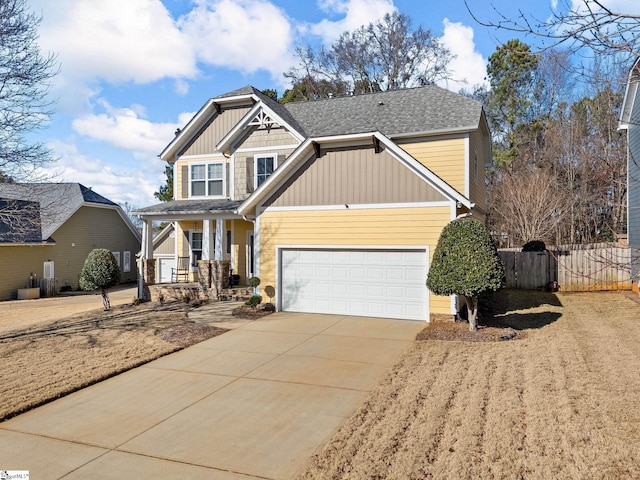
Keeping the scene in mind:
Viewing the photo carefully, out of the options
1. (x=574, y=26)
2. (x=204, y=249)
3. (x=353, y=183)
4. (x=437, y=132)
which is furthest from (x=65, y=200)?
(x=574, y=26)

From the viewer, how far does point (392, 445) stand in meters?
4.90

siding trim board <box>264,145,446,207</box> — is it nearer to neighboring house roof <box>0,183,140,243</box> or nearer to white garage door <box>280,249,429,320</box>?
white garage door <box>280,249,429,320</box>

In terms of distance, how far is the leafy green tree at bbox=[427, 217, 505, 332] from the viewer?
997 cm

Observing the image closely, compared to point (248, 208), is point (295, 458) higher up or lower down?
lower down

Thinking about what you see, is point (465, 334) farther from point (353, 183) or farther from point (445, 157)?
point (445, 157)

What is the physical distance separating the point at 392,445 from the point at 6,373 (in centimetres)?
753

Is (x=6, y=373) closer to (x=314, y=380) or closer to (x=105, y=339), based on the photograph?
(x=105, y=339)

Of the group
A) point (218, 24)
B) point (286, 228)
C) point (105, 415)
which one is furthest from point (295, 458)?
point (218, 24)

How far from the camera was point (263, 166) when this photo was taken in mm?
17297

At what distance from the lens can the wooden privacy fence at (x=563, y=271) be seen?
16906mm

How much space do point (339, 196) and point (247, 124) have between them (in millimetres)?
6439

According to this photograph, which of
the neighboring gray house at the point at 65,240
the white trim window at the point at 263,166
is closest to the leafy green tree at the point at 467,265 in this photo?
the white trim window at the point at 263,166

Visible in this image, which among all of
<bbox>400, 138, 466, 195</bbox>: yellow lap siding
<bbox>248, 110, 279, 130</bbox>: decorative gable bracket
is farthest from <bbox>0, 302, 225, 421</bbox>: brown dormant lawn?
<bbox>400, 138, 466, 195</bbox>: yellow lap siding

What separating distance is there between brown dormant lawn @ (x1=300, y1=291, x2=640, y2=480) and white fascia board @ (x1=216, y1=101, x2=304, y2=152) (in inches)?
414
